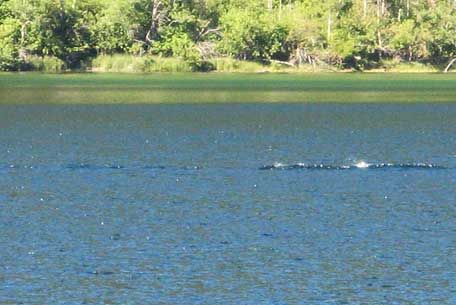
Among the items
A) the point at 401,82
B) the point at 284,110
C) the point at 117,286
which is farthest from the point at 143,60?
the point at 117,286

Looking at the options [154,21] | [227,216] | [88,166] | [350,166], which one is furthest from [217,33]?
[227,216]

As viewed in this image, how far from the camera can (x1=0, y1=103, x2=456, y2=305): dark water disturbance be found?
22.7 metres

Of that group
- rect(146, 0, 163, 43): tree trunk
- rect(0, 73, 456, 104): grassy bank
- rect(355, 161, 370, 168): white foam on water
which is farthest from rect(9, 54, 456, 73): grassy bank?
rect(355, 161, 370, 168): white foam on water

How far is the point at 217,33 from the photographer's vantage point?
447 ft

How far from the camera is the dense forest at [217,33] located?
128625 mm

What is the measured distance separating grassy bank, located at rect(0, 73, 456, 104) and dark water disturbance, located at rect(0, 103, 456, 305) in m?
26.0

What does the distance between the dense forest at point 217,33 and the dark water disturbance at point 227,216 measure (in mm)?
73985

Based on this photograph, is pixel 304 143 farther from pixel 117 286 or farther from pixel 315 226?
pixel 117 286

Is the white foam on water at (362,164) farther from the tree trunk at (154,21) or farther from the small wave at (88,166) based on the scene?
the tree trunk at (154,21)

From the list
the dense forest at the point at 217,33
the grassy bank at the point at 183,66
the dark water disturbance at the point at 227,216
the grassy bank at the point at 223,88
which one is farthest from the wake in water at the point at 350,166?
the grassy bank at the point at 183,66

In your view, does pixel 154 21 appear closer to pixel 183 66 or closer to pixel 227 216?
pixel 183 66

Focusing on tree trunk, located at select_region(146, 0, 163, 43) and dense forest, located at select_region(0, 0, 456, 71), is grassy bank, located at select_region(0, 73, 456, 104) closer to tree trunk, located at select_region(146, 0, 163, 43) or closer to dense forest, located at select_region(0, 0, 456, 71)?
dense forest, located at select_region(0, 0, 456, 71)

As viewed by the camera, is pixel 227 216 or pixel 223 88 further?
pixel 223 88

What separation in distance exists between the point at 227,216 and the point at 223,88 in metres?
67.3
